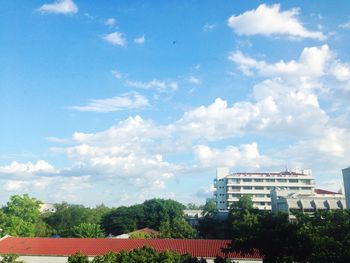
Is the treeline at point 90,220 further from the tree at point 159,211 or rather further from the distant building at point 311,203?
the distant building at point 311,203

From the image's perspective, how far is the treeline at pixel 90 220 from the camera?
5412 centimetres

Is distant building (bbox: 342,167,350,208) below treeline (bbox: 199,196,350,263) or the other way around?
the other way around

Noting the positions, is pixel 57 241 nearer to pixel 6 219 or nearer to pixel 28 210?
pixel 6 219

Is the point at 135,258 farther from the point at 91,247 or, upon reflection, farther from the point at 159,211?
the point at 159,211

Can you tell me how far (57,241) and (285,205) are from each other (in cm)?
4035

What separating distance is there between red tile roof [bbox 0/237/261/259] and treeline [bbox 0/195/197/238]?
10741 millimetres

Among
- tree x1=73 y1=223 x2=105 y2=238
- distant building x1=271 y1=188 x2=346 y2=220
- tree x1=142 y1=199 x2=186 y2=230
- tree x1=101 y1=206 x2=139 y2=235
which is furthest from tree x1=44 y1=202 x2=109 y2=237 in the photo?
distant building x1=271 y1=188 x2=346 y2=220

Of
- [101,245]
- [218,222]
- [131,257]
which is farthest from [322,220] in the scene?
[218,222]

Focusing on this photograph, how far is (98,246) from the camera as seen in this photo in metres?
38.3

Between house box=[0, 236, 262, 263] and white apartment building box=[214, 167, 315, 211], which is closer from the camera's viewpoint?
house box=[0, 236, 262, 263]

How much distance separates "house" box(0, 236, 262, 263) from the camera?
3681cm

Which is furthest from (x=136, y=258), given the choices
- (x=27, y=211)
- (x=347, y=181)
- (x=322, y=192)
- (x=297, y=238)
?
(x=322, y=192)

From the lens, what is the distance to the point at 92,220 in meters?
73.3

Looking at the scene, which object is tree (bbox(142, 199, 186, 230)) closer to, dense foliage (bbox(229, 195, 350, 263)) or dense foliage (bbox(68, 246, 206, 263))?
dense foliage (bbox(229, 195, 350, 263))
